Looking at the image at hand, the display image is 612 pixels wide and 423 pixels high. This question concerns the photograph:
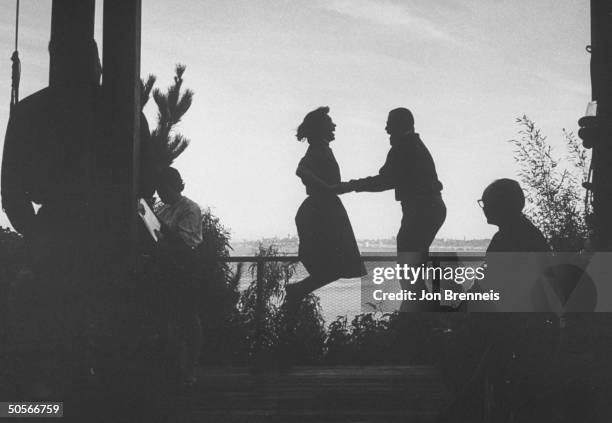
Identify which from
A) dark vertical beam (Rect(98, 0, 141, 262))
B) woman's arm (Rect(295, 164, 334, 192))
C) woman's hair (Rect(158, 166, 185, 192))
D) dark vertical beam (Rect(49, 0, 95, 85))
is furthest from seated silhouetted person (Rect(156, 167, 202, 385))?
woman's hair (Rect(158, 166, 185, 192))

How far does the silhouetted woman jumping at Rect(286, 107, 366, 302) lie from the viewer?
15.1ft

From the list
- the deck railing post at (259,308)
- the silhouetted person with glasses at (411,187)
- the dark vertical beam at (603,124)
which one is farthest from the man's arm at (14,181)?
the deck railing post at (259,308)

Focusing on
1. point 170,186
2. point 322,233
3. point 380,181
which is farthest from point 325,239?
Answer: point 170,186

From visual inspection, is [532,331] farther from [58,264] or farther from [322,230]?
[322,230]

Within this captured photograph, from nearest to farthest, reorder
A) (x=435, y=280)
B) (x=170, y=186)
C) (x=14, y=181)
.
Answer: (x=14, y=181) → (x=435, y=280) → (x=170, y=186)

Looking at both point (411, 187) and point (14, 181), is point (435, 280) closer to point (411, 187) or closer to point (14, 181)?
point (411, 187)

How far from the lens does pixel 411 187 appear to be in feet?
16.0

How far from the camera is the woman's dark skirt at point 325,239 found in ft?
15.1

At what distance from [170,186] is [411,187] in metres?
1.88

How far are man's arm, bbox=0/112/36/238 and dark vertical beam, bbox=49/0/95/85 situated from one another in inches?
11.2

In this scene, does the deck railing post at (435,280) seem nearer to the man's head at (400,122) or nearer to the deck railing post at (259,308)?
the man's head at (400,122)

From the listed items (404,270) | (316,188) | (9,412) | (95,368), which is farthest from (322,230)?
(9,412)

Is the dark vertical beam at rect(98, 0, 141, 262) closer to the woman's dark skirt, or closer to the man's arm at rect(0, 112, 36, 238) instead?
the man's arm at rect(0, 112, 36, 238)

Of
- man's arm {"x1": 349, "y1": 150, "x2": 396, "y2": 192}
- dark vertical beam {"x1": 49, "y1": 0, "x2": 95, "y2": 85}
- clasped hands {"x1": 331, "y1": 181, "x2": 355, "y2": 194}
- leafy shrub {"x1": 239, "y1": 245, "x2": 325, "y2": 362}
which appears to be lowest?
leafy shrub {"x1": 239, "y1": 245, "x2": 325, "y2": 362}
